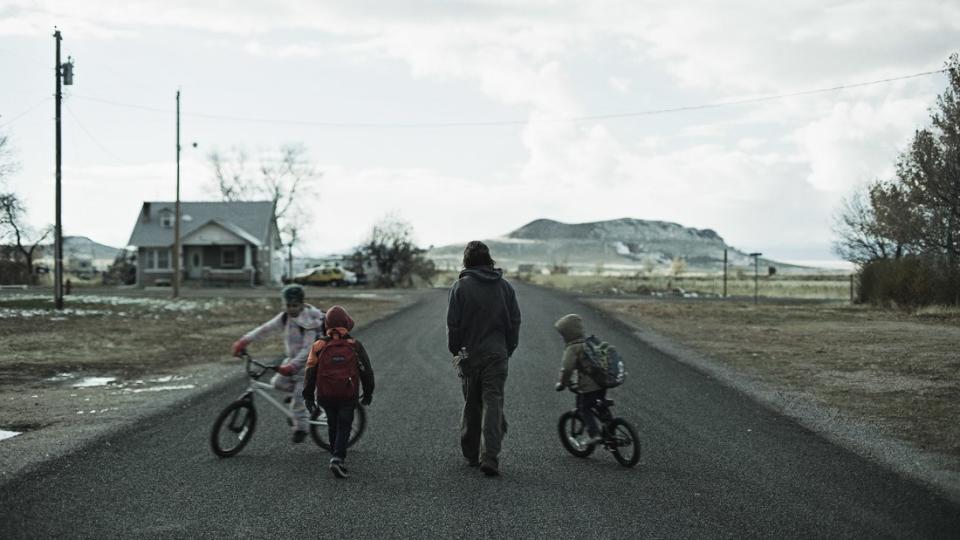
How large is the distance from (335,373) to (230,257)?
200ft

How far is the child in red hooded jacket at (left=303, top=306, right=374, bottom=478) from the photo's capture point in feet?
24.8

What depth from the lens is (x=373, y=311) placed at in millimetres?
35000

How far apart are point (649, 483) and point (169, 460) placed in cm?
419

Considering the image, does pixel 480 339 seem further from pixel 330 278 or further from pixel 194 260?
pixel 330 278

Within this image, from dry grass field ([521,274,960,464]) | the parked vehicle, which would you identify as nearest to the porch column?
the parked vehicle

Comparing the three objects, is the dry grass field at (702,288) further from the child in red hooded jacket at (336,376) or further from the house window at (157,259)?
the child in red hooded jacket at (336,376)

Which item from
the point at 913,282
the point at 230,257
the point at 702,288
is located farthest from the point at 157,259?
the point at 913,282

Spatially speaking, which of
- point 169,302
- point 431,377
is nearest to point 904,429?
point 431,377

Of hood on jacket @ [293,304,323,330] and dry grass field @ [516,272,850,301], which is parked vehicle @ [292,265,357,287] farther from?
hood on jacket @ [293,304,323,330]

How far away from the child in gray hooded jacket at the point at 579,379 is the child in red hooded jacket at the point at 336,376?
171cm

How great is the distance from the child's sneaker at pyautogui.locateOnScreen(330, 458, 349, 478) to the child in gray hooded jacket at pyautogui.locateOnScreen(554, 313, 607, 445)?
1957 millimetres

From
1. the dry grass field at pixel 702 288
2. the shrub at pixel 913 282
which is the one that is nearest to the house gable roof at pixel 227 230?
the dry grass field at pixel 702 288

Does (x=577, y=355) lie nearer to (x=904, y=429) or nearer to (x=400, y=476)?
(x=400, y=476)

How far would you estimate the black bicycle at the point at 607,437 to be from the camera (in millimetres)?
7773
